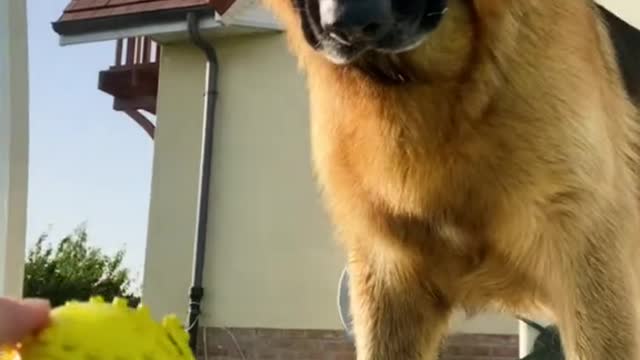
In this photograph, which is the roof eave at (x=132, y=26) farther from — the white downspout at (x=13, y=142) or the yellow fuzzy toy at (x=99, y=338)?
the yellow fuzzy toy at (x=99, y=338)

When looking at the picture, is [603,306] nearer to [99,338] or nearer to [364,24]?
[364,24]

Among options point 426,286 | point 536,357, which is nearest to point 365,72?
point 426,286

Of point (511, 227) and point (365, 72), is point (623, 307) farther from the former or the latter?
point (365, 72)

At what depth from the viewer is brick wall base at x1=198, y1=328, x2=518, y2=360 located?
21.9 feet

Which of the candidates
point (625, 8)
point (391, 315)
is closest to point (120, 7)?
point (625, 8)

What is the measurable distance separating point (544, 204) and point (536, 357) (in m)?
1.48

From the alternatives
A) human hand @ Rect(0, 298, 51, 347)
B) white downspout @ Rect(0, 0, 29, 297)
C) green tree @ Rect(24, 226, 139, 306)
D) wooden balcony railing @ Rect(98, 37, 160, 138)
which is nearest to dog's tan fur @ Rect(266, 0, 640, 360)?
white downspout @ Rect(0, 0, 29, 297)

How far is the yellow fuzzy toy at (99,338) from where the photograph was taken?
166 cm

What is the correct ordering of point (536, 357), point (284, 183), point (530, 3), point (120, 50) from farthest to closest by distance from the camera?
point (120, 50)
point (284, 183)
point (536, 357)
point (530, 3)

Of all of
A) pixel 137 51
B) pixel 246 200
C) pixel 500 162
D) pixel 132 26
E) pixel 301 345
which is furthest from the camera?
pixel 137 51

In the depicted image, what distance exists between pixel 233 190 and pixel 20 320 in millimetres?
5882

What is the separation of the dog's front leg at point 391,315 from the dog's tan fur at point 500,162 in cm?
13

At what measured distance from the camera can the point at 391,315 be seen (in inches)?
95.7

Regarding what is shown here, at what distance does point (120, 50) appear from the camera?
930 centimetres
